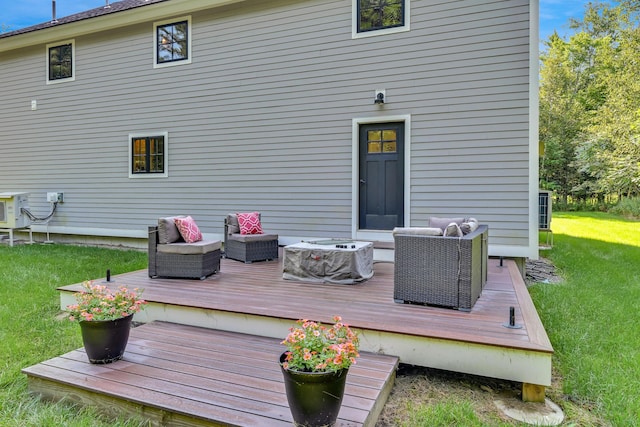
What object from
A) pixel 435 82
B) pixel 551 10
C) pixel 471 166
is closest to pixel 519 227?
pixel 471 166

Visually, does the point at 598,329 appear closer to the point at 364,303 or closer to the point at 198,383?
the point at 364,303

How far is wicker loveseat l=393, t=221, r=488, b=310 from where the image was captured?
3.09 m

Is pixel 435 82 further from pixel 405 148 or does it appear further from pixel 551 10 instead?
pixel 551 10

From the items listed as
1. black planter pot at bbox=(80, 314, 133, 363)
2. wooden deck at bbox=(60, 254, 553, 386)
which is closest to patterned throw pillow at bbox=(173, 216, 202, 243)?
wooden deck at bbox=(60, 254, 553, 386)

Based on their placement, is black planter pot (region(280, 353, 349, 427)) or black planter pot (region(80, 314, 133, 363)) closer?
black planter pot (region(280, 353, 349, 427))

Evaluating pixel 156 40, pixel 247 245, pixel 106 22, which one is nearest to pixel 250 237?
pixel 247 245

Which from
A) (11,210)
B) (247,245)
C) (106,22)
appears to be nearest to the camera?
(247,245)

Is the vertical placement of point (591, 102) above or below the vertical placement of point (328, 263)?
above

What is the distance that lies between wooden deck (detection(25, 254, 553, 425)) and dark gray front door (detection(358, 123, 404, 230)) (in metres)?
2.43

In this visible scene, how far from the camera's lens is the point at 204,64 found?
7.32 m

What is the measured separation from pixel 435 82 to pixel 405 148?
1.05 meters

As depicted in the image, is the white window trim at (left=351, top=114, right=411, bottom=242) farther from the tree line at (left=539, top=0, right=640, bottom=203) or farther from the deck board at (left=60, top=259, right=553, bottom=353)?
the tree line at (left=539, top=0, right=640, bottom=203)

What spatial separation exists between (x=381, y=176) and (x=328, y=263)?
248 centimetres

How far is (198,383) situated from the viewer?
222 cm
